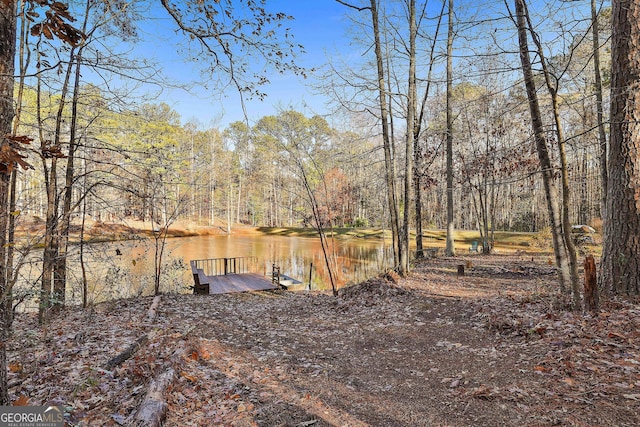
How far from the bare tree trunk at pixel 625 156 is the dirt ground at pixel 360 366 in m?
0.65

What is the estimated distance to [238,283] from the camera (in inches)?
504

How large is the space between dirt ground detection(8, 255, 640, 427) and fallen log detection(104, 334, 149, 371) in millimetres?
58

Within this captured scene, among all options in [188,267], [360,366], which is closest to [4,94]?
[360,366]

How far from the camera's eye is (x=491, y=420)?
2783 mm

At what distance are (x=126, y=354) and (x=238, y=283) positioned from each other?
886 cm

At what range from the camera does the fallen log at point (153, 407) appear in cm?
256

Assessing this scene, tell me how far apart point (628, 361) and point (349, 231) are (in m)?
29.0

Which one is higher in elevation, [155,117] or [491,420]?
[155,117]

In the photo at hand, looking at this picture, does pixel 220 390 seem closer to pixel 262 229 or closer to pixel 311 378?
pixel 311 378

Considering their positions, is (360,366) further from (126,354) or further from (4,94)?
(4,94)

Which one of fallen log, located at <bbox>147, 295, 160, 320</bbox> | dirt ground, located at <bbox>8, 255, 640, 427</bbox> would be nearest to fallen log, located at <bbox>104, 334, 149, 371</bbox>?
dirt ground, located at <bbox>8, 255, 640, 427</bbox>

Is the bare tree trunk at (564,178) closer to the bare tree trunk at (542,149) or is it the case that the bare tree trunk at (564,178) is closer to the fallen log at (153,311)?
the bare tree trunk at (542,149)

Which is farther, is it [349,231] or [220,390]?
[349,231]

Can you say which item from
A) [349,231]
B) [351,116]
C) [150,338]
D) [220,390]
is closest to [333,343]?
[220,390]
